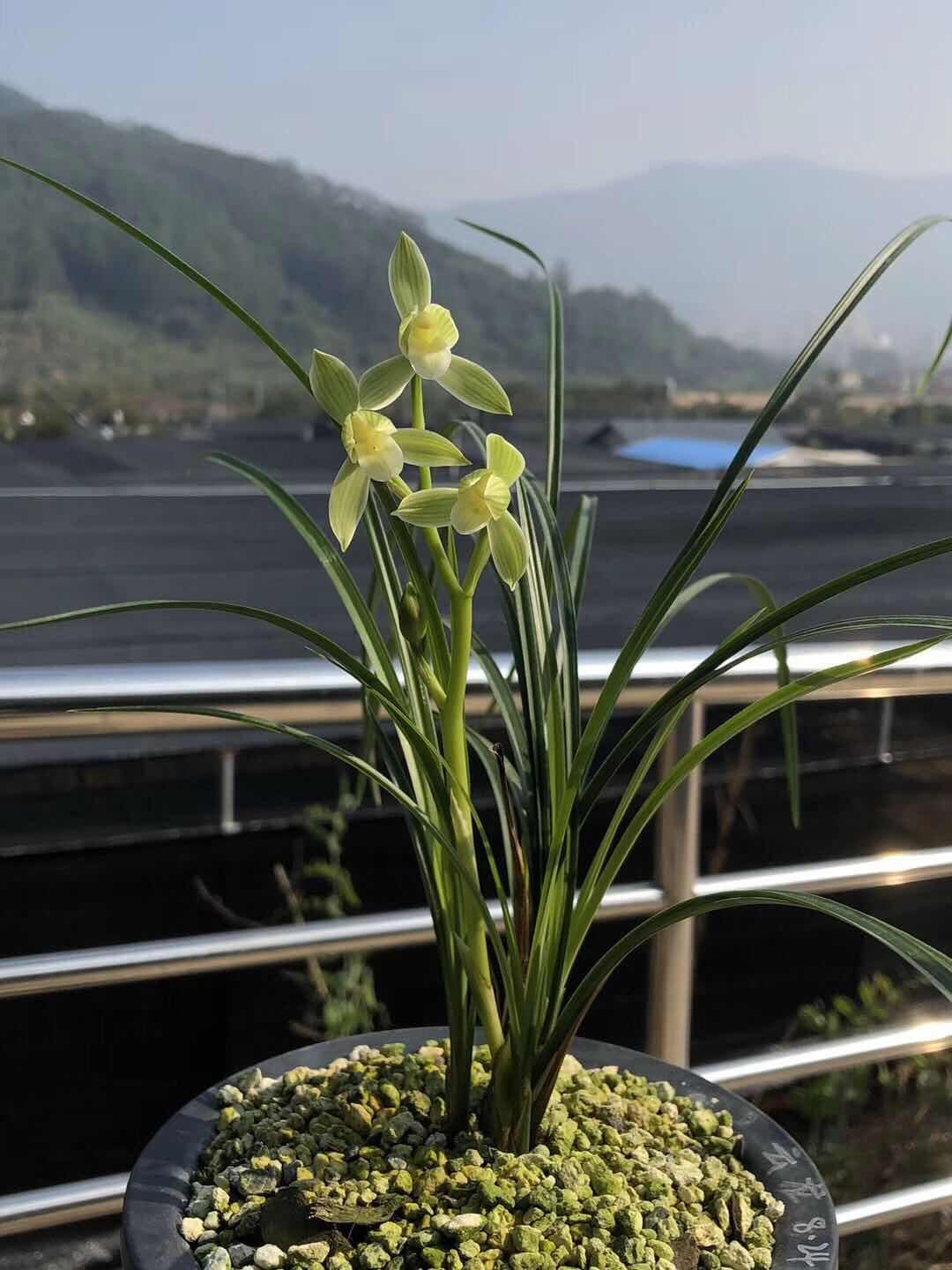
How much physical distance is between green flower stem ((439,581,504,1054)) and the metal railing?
12.8 inches

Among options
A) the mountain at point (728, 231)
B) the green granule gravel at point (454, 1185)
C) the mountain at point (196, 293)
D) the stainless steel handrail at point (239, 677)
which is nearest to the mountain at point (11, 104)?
the stainless steel handrail at point (239, 677)

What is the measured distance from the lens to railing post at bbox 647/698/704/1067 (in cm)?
127

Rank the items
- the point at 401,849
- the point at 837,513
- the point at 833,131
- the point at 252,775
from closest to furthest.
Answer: the point at 401,849 → the point at 252,775 → the point at 837,513 → the point at 833,131

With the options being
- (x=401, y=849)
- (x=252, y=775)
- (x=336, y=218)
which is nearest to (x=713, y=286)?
(x=336, y=218)

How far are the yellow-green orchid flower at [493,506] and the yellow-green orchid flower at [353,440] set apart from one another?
0.02 meters

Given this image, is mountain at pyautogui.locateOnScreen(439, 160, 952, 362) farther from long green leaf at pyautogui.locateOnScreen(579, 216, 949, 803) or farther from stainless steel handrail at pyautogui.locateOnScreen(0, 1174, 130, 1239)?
long green leaf at pyautogui.locateOnScreen(579, 216, 949, 803)

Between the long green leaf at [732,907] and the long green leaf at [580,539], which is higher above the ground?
the long green leaf at [580,539]

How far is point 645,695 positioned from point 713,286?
111 feet

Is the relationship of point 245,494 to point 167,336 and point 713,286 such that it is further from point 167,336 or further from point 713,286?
point 713,286

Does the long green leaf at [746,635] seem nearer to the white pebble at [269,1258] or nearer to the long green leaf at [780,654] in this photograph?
the long green leaf at [780,654]

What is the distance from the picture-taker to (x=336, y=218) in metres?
25.1

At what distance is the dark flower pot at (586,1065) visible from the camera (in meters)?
0.68

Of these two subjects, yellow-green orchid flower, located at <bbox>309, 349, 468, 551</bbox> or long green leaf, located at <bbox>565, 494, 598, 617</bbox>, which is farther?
long green leaf, located at <bbox>565, 494, 598, 617</bbox>

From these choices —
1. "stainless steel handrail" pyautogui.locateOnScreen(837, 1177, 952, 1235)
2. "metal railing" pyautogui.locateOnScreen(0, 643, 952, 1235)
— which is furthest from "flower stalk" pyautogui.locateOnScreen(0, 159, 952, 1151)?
"stainless steel handrail" pyautogui.locateOnScreen(837, 1177, 952, 1235)
